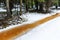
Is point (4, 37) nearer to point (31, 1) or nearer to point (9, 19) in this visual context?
point (9, 19)

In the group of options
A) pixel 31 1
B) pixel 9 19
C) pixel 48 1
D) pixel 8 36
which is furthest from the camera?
pixel 48 1

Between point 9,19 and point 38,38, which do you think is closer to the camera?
point 38,38

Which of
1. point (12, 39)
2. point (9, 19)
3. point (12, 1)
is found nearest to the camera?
point (12, 39)

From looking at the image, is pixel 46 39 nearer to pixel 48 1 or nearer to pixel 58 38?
pixel 58 38

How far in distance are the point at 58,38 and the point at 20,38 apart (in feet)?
6.63

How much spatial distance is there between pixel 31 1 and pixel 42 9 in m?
6.27

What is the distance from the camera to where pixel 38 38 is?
988 centimetres

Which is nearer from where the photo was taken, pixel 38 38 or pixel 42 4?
pixel 38 38

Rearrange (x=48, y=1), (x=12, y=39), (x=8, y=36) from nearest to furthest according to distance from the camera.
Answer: (x=12, y=39)
(x=8, y=36)
(x=48, y=1)

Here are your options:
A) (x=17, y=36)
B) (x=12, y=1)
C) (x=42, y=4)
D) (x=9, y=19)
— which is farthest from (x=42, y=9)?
(x=17, y=36)

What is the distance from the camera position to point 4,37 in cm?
995

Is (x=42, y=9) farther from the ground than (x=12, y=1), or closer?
closer

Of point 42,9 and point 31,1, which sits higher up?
point 31,1

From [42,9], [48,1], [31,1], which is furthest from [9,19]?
[42,9]
